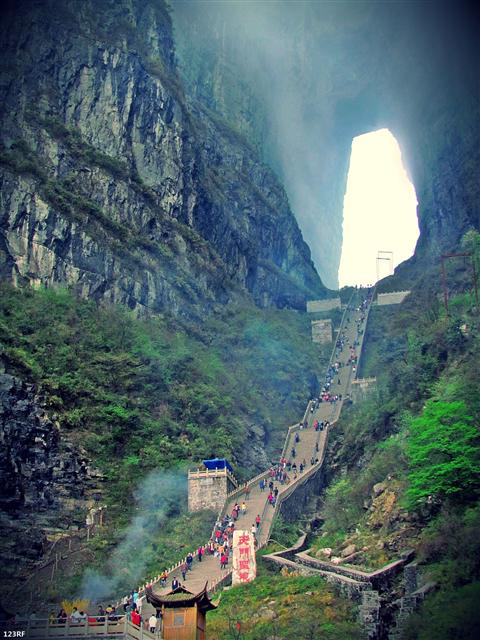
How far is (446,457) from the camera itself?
109ft

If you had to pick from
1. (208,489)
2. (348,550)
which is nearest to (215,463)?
(208,489)

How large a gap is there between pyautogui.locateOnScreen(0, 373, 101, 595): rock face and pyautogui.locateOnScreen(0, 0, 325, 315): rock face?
14857mm

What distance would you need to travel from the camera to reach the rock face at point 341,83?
263ft

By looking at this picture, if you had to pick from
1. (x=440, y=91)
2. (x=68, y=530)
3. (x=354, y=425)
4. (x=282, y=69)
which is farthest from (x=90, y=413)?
(x=282, y=69)

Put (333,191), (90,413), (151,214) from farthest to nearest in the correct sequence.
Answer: (333,191) < (151,214) < (90,413)

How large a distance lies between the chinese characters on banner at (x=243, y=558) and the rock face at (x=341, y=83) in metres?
44.2

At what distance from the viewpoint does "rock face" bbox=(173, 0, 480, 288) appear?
8023 cm

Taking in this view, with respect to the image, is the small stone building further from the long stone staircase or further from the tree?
the tree

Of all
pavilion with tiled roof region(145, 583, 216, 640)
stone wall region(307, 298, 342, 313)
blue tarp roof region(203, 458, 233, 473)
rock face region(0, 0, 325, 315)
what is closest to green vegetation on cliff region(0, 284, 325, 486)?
blue tarp roof region(203, 458, 233, 473)

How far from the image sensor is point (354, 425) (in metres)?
49.9

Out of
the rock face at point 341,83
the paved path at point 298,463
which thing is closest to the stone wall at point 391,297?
the paved path at point 298,463

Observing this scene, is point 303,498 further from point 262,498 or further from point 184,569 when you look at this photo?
point 184,569

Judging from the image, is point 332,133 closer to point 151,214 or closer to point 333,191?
point 333,191

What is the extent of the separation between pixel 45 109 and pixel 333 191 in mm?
66045
